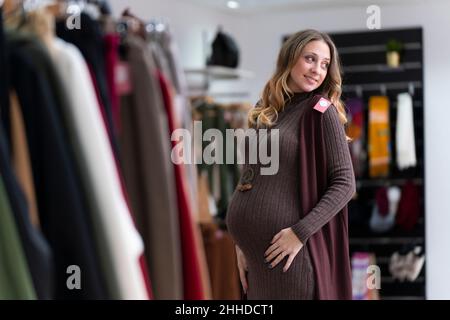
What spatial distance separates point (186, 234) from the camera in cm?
141

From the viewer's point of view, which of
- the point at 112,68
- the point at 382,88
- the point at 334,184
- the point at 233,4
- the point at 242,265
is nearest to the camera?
the point at 334,184

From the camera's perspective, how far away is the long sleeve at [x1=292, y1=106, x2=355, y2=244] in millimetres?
1019

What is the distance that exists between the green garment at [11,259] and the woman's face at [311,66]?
411 mm

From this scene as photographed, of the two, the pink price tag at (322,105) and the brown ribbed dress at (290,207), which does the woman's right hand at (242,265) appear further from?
the pink price tag at (322,105)

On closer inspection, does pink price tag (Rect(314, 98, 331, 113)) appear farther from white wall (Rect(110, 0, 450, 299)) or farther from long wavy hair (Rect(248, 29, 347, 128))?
white wall (Rect(110, 0, 450, 299))

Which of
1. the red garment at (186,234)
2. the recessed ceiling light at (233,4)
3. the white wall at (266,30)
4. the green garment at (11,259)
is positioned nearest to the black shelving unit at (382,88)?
the white wall at (266,30)

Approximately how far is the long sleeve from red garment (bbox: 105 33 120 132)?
43 centimetres

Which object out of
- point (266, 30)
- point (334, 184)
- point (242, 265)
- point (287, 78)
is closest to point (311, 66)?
point (287, 78)

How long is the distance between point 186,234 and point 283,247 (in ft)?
1.19

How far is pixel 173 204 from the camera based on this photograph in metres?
1.38

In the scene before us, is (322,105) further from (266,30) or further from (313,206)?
(266,30)

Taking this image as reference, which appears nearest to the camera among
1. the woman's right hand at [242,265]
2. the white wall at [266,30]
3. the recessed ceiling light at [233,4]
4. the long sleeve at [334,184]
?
the long sleeve at [334,184]

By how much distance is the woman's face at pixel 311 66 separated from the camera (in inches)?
40.5

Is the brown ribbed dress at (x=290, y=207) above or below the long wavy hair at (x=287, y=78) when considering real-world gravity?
below
